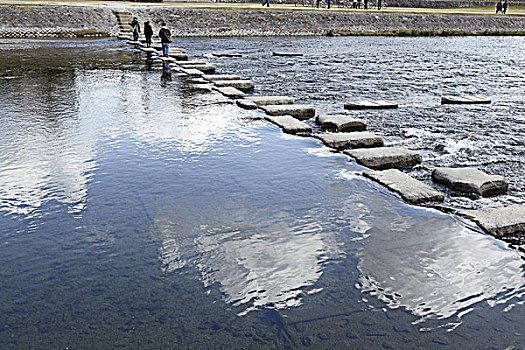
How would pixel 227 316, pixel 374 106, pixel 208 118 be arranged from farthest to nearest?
pixel 374 106 < pixel 208 118 < pixel 227 316

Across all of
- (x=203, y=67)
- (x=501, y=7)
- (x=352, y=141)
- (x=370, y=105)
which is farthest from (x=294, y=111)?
(x=501, y=7)

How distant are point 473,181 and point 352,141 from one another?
1.82 m

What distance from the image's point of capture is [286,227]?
403 centimetres

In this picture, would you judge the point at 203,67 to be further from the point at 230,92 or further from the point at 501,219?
the point at 501,219

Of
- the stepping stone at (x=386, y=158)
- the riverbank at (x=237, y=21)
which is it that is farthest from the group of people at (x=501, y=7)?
the stepping stone at (x=386, y=158)

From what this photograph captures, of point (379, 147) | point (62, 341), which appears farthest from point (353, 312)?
point (379, 147)

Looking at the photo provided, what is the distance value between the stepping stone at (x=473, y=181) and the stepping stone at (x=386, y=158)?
0.60 m

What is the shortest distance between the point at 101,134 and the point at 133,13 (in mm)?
28557

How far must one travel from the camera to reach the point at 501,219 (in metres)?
4.14

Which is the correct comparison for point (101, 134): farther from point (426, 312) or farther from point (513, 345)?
point (513, 345)

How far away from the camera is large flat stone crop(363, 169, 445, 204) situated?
4664 mm

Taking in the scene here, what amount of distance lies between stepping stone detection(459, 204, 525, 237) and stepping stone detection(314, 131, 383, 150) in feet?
7.51

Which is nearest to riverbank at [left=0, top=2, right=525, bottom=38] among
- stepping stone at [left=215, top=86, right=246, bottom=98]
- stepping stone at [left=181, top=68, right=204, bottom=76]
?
stepping stone at [left=181, top=68, right=204, bottom=76]

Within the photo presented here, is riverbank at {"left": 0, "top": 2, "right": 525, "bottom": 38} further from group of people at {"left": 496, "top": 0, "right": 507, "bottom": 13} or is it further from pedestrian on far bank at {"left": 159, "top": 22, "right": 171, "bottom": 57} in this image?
pedestrian on far bank at {"left": 159, "top": 22, "right": 171, "bottom": 57}
